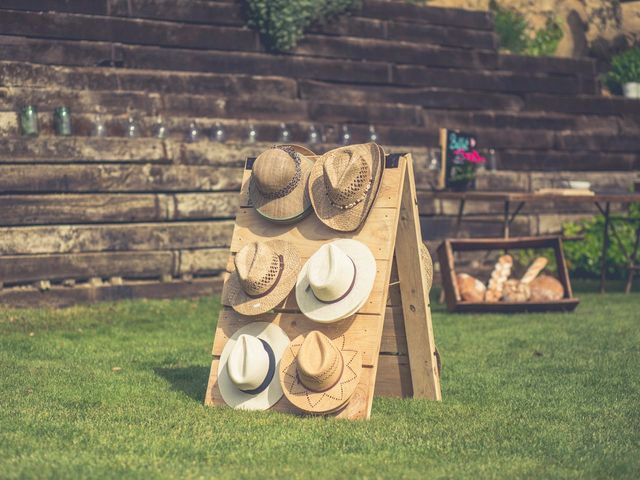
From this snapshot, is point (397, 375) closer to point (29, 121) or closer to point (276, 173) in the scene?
point (276, 173)

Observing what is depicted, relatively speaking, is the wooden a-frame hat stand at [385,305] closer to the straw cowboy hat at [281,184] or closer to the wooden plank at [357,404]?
the wooden plank at [357,404]

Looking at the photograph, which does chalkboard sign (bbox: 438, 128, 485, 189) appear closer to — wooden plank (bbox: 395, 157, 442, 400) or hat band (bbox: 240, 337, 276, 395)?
wooden plank (bbox: 395, 157, 442, 400)

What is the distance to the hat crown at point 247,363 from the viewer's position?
5.91 meters

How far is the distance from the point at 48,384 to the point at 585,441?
132 inches

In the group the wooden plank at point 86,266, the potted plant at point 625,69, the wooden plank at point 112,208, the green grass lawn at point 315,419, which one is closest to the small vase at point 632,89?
the potted plant at point 625,69

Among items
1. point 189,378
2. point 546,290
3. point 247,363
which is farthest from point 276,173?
point 546,290

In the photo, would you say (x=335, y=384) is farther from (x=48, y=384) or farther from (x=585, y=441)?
(x=48, y=384)

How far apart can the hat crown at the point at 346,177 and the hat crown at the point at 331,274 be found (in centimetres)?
28

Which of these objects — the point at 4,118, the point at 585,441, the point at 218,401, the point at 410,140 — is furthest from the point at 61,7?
the point at 585,441

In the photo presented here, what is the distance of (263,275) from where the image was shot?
240 inches

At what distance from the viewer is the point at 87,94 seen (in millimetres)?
11781

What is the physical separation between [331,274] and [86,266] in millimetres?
5547

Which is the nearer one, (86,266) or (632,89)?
(86,266)

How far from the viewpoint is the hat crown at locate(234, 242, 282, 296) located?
6086mm
